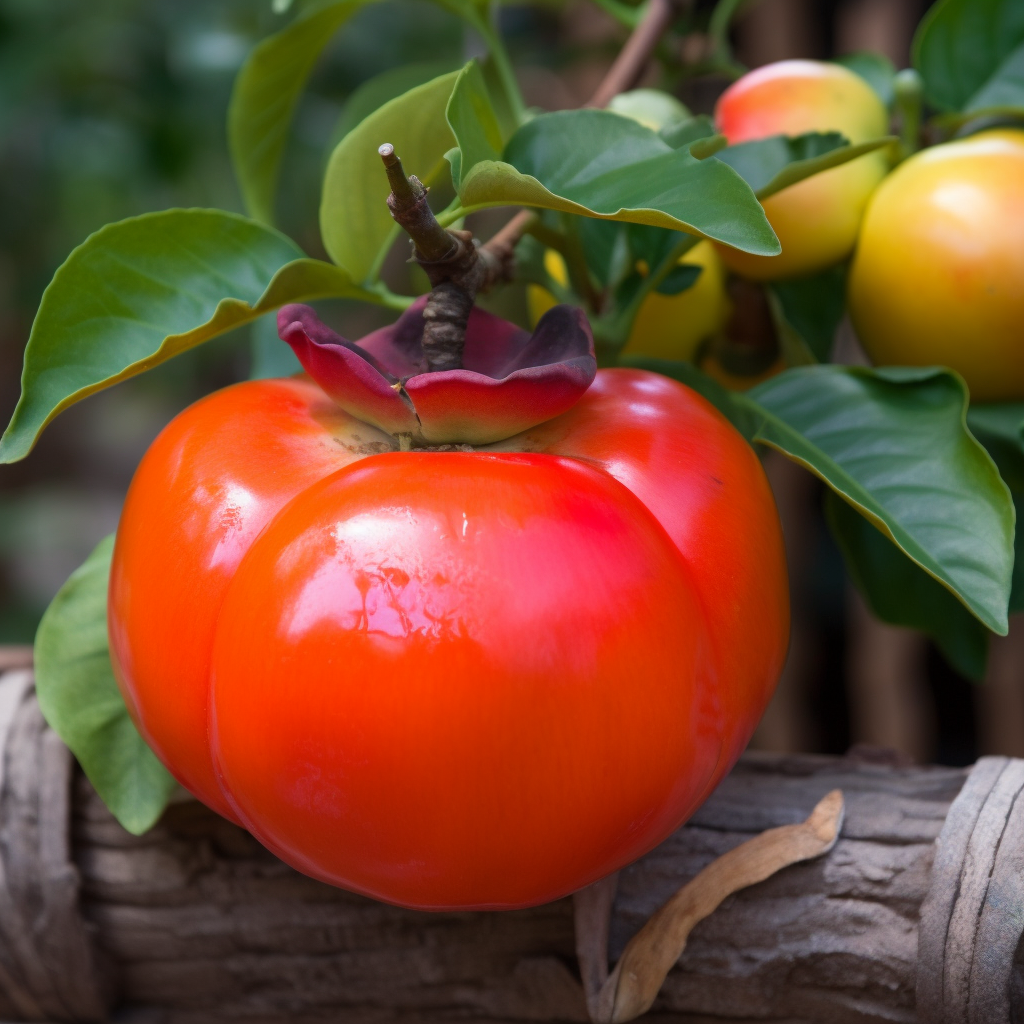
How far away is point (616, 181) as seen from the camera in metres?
0.40

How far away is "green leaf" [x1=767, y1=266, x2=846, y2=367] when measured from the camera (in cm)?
60

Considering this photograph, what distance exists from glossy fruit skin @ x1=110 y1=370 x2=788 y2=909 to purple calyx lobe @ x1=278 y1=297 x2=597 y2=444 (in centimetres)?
2

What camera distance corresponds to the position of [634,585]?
0.35 meters

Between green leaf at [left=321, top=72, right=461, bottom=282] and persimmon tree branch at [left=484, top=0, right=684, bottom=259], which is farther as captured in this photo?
persimmon tree branch at [left=484, top=0, right=684, bottom=259]

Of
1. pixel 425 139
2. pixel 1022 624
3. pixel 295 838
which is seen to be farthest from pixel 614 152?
pixel 1022 624

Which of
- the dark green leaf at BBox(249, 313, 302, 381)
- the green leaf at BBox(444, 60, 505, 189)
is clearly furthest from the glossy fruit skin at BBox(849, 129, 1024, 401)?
the dark green leaf at BBox(249, 313, 302, 381)

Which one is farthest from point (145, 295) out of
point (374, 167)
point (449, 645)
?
point (449, 645)

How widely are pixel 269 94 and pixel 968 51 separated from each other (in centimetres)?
44

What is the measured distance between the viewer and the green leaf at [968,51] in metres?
0.62

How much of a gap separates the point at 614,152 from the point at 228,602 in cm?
24

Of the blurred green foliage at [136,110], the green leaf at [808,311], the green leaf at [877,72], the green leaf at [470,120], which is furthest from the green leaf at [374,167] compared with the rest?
the blurred green foliage at [136,110]

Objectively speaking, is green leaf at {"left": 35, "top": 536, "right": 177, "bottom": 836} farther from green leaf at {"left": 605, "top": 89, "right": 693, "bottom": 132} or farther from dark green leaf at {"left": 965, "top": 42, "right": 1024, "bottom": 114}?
dark green leaf at {"left": 965, "top": 42, "right": 1024, "bottom": 114}

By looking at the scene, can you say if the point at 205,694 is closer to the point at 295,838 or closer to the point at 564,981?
the point at 295,838

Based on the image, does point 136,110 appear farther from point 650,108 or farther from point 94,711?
point 94,711
